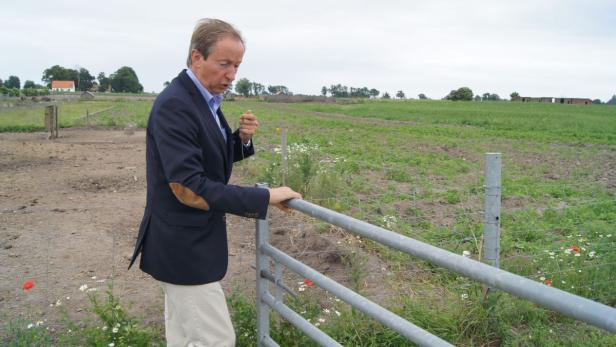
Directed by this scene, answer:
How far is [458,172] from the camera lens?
11.3 meters

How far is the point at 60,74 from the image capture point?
123812mm

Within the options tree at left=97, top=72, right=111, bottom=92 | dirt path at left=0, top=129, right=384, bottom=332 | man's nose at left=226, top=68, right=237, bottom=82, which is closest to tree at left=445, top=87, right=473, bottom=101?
tree at left=97, top=72, right=111, bottom=92

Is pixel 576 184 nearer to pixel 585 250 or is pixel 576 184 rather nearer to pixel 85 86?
pixel 585 250

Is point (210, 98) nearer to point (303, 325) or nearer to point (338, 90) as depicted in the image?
point (303, 325)

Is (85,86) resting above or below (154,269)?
above

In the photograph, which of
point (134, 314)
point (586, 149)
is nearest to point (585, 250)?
point (134, 314)

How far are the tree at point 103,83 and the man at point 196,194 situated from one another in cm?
13127

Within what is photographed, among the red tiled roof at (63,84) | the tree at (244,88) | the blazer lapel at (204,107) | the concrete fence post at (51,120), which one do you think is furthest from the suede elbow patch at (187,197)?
the red tiled roof at (63,84)

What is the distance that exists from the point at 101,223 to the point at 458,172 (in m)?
7.28

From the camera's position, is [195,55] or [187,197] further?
[195,55]

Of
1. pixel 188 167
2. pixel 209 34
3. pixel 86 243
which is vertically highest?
pixel 209 34

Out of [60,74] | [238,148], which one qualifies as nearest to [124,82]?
[60,74]

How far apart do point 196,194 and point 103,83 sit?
134 meters

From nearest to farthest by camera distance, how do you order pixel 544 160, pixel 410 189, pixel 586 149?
1. pixel 410 189
2. pixel 544 160
3. pixel 586 149
